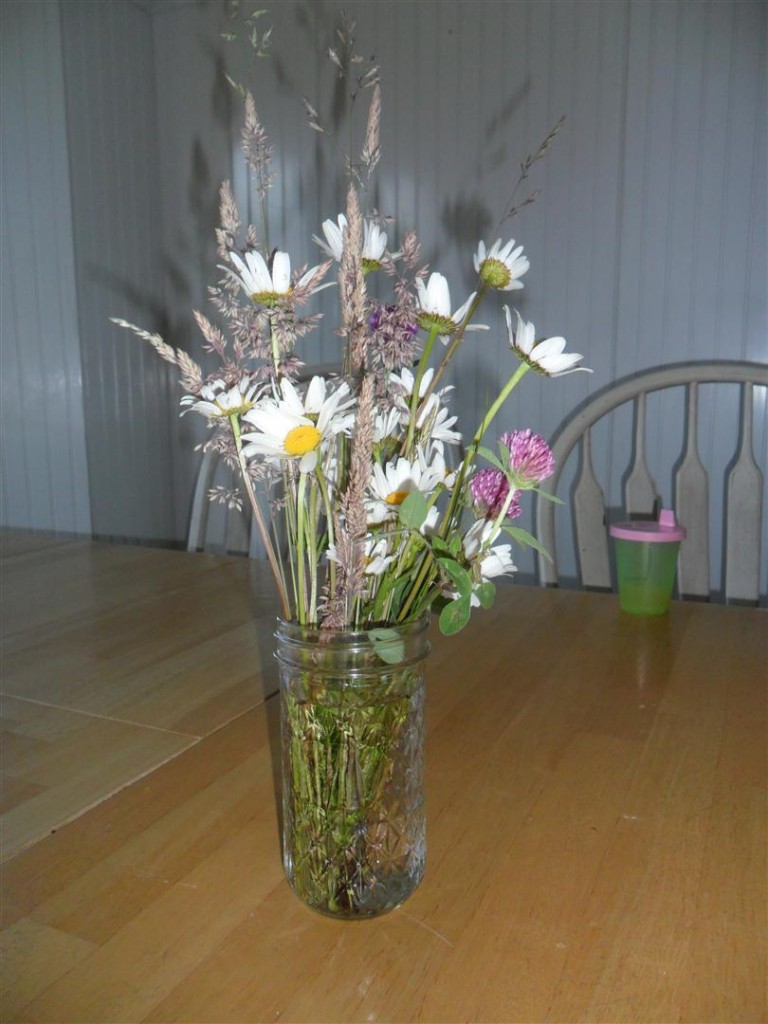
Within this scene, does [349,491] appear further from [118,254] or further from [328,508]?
[118,254]

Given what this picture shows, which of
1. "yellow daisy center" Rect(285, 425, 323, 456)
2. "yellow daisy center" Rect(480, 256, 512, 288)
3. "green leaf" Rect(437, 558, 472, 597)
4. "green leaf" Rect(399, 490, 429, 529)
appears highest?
"yellow daisy center" Rect(480, 256, 512, 288)

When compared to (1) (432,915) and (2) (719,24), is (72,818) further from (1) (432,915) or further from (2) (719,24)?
(2) (719,24)

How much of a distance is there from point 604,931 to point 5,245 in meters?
2.26

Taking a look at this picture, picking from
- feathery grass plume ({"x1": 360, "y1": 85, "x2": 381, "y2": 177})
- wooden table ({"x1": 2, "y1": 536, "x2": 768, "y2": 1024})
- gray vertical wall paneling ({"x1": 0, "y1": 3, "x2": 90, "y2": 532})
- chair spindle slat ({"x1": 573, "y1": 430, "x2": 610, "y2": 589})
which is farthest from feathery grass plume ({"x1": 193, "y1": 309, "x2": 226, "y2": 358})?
gray vertical wall paneling ({"x1": 0, "y1": 3, "x2": 90, "y2": 532})

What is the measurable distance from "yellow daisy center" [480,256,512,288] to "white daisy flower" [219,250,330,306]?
9 centimetres

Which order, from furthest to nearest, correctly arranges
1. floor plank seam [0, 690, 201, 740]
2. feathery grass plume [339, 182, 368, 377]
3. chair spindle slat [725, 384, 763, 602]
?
1. chair spindle slat [725, 384, 763, 602]
2. floor plank seam [0, 690, 201, 740]
3. feathery grass plume [339, 182, 368, 377]

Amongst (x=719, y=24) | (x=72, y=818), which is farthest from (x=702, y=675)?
(x=719, y=24)

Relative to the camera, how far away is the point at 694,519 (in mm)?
1346

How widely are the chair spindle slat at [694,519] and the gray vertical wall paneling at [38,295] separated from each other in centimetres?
154

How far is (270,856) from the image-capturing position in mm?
528

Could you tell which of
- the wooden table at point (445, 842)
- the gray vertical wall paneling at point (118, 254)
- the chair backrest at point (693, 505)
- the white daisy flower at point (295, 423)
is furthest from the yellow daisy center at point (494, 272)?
the gray vertical wall paneling at point (118, 254)

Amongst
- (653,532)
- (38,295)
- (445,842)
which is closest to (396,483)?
(445,842)

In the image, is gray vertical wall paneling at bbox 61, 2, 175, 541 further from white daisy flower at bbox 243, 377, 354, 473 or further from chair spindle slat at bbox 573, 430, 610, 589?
white daisy flower at bbox 243, 377, 354, 473

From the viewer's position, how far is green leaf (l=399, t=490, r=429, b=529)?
40cm
